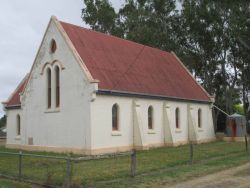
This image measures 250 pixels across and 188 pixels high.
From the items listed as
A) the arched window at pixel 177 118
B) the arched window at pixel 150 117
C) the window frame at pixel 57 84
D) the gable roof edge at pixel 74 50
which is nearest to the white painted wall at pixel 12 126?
the window frame at pixel 57 84

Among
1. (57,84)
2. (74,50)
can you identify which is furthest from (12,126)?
(74,50)

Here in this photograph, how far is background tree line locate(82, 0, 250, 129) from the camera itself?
152ft

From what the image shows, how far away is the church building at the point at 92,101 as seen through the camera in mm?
26922

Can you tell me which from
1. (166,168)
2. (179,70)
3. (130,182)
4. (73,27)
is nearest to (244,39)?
(179,70)

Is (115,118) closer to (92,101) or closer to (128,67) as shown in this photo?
(92,101)

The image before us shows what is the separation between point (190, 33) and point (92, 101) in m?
25.5

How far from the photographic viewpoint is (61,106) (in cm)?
2847

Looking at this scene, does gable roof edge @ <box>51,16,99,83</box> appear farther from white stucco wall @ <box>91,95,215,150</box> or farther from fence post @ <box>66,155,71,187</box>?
fence post @ <box>66,155,71,187</box>

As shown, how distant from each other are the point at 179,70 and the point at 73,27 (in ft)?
45.6

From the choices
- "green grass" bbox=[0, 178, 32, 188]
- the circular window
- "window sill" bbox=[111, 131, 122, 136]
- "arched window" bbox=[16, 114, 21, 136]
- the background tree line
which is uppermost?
the background tree line

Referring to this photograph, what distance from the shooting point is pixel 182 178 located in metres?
16.1

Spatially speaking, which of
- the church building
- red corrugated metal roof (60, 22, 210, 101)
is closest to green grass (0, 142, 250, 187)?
the church building

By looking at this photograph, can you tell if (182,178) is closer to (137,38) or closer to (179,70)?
(179,70)

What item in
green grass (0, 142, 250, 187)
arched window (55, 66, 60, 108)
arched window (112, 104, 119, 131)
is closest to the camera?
green grass (0, 142, 250, 187)
